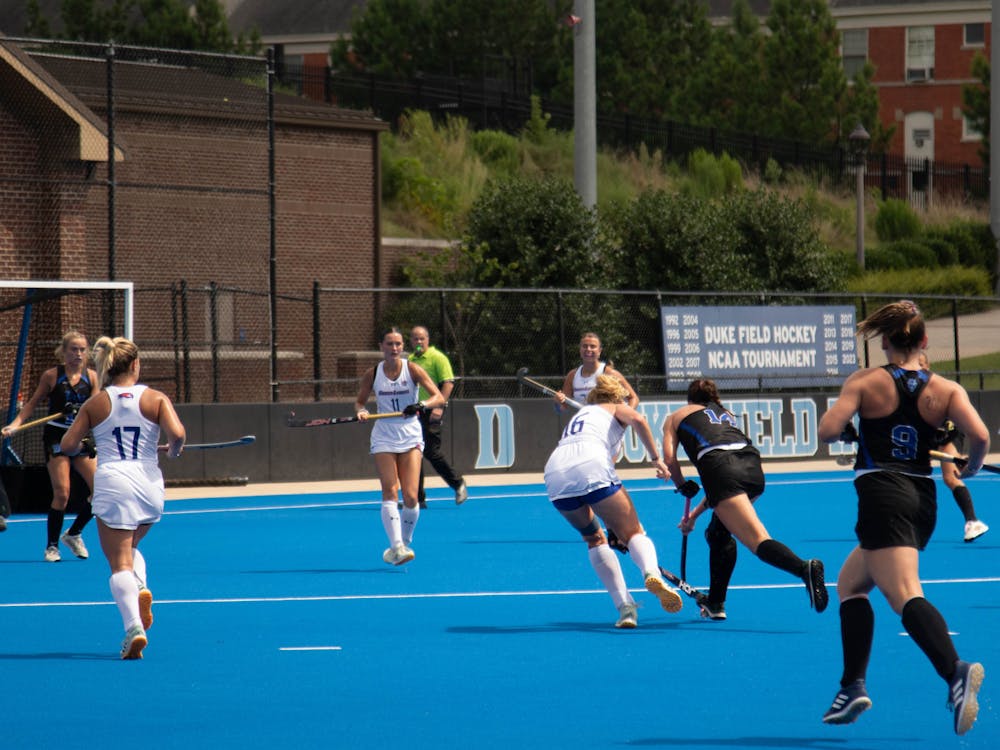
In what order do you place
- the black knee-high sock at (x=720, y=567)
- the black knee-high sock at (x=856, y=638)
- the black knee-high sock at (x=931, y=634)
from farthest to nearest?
the black knee-high sock at (x=720, y=567), the black knee-high sock at (x=856, y=638), the black knee-high sock at (x=931, y=634)

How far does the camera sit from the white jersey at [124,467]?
971 cm

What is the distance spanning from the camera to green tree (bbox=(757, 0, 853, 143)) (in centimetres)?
5141

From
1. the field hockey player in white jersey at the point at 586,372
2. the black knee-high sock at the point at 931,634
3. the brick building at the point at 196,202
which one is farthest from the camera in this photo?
the brick building at the point at 196,202

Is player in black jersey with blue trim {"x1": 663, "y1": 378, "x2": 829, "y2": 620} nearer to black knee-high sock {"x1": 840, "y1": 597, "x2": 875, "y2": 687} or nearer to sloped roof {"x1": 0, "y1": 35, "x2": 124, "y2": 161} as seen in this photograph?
black knee-high sock {"x1": 840, "y1": 597, "x2": 875, "y2": 687}

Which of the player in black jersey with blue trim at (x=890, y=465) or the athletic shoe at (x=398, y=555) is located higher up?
the player in black jersey with blue trim at (x=890, y=465)

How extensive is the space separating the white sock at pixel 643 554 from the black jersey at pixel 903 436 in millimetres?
3131

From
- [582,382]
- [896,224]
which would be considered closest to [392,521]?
[582,382]

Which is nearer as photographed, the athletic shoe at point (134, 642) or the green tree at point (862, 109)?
the athletic shoe at point (134, 642)

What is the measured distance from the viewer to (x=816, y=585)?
31.6ft

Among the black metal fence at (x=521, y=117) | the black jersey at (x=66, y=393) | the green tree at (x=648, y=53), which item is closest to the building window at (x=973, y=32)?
the black metal fence at (x=521, y=117)

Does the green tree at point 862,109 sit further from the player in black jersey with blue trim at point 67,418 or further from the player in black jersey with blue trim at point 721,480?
the player in black jersey with blue trim at point 721,480

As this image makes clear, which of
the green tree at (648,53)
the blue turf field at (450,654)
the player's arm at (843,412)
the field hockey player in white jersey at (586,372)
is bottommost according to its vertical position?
the blue turf field at (450,654)

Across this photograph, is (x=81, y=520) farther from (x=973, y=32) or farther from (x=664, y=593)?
(x=973, y=32)

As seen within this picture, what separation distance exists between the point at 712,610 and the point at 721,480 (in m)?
1.09
